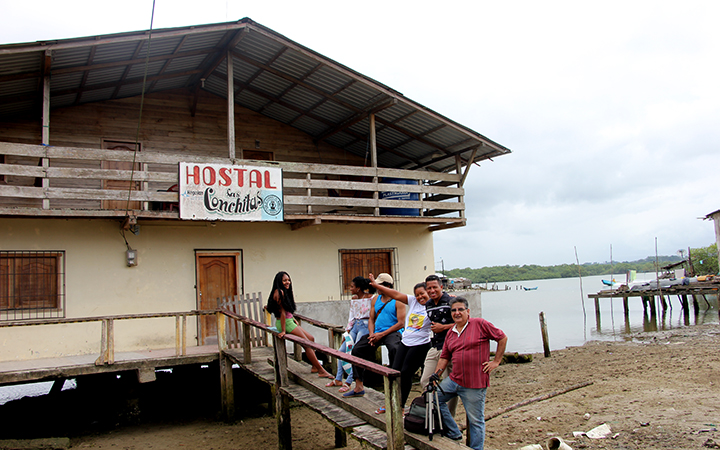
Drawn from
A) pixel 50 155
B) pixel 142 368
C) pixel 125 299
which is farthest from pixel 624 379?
pixel 50 155

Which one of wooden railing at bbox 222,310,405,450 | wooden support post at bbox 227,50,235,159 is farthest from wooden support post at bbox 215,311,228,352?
wooden support post at bbox 227,50,235,159

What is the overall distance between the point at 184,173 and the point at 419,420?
7.47 meters

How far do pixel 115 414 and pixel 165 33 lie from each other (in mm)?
7517

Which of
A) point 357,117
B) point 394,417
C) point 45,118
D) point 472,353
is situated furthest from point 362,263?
point 394,417

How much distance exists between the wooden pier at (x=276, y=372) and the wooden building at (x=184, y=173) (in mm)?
1467

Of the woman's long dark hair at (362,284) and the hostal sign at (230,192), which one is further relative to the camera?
the hostal sign at (230,192)

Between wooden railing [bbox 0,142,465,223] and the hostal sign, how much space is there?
0.20m

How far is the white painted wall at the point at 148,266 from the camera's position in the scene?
10.3 metres

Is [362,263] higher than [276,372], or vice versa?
[362,263]

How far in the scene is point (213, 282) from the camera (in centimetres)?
1212

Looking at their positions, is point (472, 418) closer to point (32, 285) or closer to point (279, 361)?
point (279, 361)

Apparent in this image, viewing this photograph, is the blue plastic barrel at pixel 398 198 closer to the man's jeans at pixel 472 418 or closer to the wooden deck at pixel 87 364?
the wooden deck at pixel 87 364

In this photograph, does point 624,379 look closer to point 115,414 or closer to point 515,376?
point 515,376

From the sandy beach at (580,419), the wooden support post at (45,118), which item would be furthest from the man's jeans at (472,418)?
the wooden support post at (45,118)
